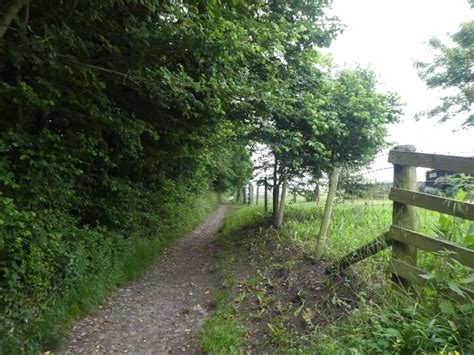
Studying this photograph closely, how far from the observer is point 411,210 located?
10.1 feet

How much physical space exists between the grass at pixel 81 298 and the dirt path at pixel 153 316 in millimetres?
155

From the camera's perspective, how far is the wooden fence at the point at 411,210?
8.20ft

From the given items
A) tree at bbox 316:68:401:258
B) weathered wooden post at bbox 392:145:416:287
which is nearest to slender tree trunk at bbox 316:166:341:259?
weathered wooden post at bbox 392:145:416:287

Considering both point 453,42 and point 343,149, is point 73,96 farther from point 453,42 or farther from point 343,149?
point 453,42

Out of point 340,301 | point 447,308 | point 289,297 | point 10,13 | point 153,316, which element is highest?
point 10,13

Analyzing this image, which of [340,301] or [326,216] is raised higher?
[326,216]

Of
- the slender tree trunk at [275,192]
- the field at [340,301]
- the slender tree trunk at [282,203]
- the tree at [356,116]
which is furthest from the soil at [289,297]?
the tree at [356,116]

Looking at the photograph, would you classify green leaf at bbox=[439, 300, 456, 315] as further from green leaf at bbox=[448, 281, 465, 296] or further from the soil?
the soil

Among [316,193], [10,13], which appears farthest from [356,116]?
[10,13]

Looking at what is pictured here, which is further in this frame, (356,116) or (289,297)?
(356,116)

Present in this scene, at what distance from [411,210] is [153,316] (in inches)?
163

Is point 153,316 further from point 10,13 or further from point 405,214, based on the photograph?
point 10,13

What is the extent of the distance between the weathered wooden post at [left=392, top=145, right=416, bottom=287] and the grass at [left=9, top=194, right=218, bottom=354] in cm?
416

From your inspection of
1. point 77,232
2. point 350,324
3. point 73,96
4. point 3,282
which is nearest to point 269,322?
point 350,324
